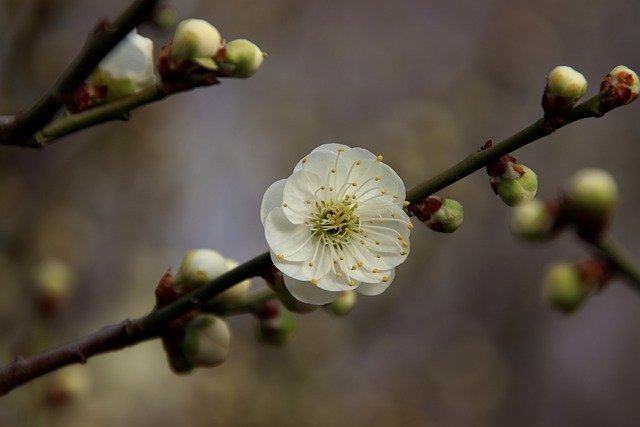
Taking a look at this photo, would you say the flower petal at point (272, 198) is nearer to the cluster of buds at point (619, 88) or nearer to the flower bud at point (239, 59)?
the flower bud at point (239, 59)

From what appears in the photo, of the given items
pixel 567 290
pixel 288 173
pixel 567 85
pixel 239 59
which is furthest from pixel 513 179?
pixel 288 173

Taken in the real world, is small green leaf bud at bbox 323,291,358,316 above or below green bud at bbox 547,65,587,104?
below

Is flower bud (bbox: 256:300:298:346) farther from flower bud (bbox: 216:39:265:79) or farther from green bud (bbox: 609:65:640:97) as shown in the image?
green bud (bbox: 609:65:640:97)

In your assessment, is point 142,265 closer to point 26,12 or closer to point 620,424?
point 26,12

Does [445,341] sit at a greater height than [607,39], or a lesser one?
lesser

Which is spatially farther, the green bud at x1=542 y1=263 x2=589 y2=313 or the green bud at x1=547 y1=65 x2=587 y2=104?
the green bud at x1=542 y1=263 x2=589 y2=313

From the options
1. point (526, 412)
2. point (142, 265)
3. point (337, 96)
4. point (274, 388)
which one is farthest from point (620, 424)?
point (142, 265)

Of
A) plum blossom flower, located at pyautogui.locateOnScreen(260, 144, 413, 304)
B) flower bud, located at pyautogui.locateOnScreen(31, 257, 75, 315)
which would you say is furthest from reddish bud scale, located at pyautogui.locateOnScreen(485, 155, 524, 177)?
flower bud, located at pyautogui.locateOnScreen(31, 257, 75, 315)
